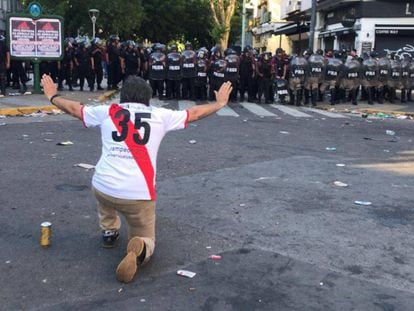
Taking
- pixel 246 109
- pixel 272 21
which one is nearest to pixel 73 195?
pixel 246 109

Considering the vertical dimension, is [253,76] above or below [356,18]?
below

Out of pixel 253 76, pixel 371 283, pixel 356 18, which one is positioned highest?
pixel 356 18

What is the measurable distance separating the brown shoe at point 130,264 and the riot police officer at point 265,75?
14.2m

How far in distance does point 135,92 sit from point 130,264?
4.20ft

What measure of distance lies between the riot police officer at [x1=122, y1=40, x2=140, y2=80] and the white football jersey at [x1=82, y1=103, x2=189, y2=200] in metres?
14.9

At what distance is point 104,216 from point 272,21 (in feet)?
174

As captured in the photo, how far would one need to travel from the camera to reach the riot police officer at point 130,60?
62.8ft

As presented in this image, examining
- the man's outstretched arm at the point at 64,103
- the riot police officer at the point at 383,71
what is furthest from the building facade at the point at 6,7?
the man's outstretched arm at the point at 64,103

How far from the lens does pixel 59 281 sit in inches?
166

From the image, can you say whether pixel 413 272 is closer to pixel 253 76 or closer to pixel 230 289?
pixel 230 289

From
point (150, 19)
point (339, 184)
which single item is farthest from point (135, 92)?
point (150, 19)

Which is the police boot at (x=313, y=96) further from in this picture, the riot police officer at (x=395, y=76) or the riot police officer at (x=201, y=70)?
the riot police officer at (x=201, y=70)

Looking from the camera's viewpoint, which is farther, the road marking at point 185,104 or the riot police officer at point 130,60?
the riot police officer at point 130,60

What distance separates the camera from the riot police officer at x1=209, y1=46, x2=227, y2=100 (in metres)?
17.8
